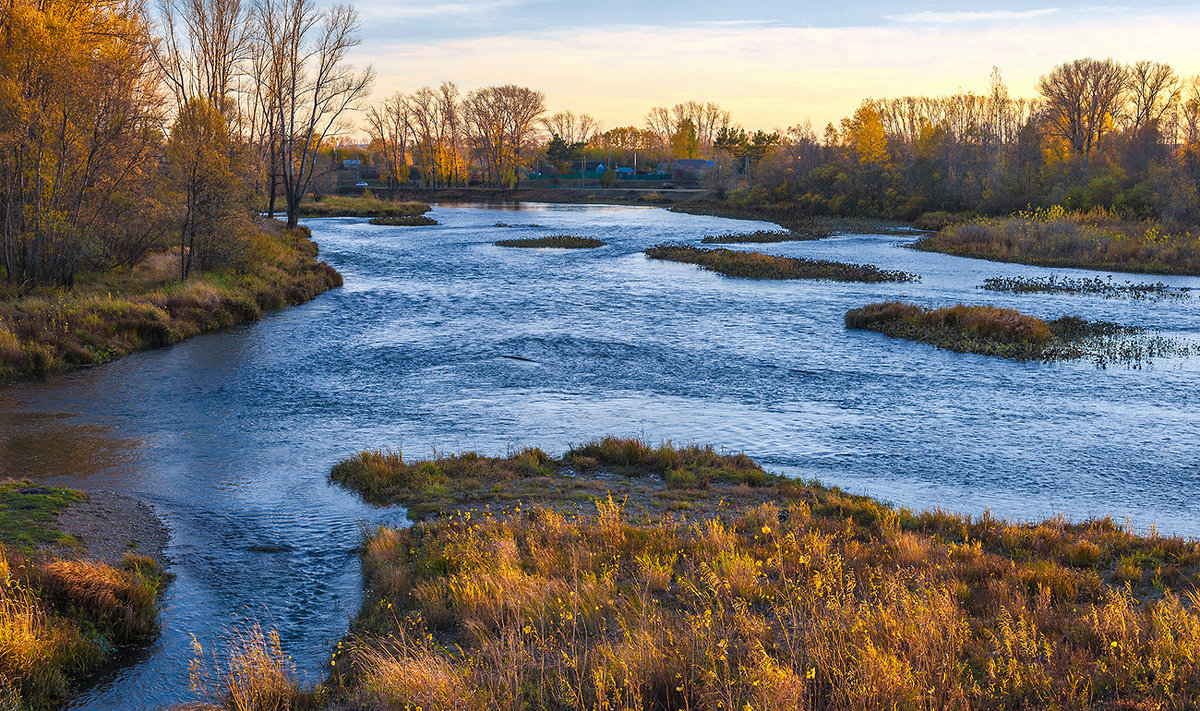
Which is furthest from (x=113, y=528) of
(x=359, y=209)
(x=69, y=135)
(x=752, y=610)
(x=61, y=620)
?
(x=359, y=209)

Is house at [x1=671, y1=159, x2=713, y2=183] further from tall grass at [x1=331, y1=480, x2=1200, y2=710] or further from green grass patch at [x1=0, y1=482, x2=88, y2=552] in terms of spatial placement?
tall grass at [x1=331, y1=480, x2=1200, y2=710]

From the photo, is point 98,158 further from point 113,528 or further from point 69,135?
point 113,528

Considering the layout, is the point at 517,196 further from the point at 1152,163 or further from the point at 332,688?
the point at 332,688

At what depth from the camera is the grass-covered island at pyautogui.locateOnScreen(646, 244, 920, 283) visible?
139 feet

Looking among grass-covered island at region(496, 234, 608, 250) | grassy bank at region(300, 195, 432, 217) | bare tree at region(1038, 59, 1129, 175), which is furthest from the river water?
bare tree at region(1038, 59, 1129, 175)

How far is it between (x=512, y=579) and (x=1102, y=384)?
755 inches

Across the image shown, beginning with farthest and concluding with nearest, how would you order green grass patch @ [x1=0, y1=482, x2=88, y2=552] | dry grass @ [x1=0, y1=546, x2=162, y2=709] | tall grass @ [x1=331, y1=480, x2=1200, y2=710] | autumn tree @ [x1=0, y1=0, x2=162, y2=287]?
autumn tree @ [x1=0, y1=0, x2=162, y2=287] → green grass patch @ [x1=0, y1=482, x2=88, y2=552] → dry grass @ [x1=0, y1=546, x2=162, y2=709] → tall grass @ [x1=331, y1=480, x2=1200, y2=710]

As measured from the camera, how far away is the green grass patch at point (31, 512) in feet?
33.6

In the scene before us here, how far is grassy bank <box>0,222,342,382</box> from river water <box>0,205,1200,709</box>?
931 mm

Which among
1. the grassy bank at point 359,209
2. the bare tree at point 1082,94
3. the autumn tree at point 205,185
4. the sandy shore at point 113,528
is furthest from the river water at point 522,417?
the bare tree at point 1082,94

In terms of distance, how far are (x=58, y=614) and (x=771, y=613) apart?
24.3 ft

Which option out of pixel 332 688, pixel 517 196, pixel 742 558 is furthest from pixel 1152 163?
pixel 517 196

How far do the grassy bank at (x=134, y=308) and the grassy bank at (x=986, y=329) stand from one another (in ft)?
75.5

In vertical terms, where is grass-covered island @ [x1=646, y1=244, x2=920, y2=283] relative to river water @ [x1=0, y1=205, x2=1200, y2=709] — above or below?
above
